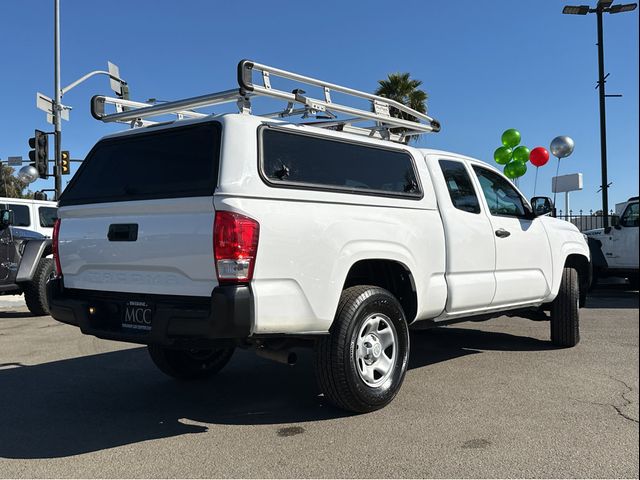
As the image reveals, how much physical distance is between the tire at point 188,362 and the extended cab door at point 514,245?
8.69 ft

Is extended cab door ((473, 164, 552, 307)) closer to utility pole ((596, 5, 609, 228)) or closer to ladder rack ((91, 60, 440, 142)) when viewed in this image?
ladder rack ((91, 60, 440, 142))

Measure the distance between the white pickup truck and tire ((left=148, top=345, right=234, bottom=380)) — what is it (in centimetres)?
2

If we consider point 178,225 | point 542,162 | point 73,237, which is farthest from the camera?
point 542,162

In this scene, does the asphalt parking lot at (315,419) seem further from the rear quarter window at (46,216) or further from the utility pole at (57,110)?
the utility pole at (57,110)

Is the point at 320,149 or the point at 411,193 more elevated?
the point at 320,149

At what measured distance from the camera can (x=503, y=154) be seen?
17.9 m

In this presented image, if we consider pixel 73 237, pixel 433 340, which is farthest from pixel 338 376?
pixel 433 340

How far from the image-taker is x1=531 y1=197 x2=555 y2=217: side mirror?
6.02 metres

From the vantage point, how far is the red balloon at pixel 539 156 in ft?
56.7

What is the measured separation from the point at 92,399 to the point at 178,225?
6.66ft

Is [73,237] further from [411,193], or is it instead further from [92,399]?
[411,193]

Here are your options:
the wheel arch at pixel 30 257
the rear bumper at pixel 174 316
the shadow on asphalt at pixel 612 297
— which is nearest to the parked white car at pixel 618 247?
the shadow on asphalt at pixel 612 297

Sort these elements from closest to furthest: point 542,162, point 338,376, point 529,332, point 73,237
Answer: point 338,376, point 73,237, point 529,332, point 542,162

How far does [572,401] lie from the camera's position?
4.41 meters
